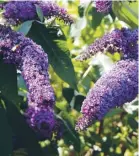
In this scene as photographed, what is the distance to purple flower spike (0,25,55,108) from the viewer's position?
768 millimetres

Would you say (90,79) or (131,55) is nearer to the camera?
(131,55)

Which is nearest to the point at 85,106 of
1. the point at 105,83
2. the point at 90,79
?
the point at 105,83

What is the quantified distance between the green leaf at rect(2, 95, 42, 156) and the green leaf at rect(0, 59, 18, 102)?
12 centimetres

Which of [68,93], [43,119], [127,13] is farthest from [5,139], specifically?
[68,93]

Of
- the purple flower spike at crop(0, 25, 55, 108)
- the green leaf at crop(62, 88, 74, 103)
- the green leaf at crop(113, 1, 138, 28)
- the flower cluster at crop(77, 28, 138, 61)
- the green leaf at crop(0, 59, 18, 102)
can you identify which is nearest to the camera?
the purple flower spike at crop(0, 25, 55, 108)

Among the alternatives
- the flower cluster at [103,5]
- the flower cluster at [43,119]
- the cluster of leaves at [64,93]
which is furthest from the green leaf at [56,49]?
the flower cluster at [43,119]

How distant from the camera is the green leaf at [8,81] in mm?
954

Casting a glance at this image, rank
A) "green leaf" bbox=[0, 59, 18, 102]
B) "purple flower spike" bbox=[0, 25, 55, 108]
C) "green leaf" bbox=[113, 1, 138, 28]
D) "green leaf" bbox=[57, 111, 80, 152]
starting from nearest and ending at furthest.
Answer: "purple flower spike" bbox=[0, 25, 55, 108] < "green leaf" bbox=[0, 59, 18, 102] < "green leaf" bbox=[113, 1, 138, 28] < "green leaf" bbox=[57, 111, 80, 152]

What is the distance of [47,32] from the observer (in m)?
1.11

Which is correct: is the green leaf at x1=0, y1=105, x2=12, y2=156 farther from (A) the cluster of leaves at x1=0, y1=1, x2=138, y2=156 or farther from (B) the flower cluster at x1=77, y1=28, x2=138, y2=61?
(B) the flower cluster at x1=77, y1=28, x2=138, y2=61

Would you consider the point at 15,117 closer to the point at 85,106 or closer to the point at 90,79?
the point at 85,106

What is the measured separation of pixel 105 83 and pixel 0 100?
0.30 m

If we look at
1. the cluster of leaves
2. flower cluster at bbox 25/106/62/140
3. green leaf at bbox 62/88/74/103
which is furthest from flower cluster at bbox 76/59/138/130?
green leaf at bbox 62/88/74/103

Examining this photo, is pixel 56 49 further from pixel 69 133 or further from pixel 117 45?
pixel 69 133
